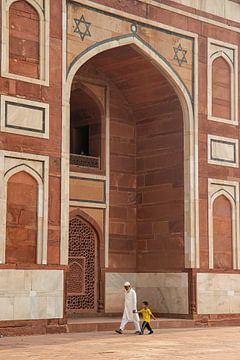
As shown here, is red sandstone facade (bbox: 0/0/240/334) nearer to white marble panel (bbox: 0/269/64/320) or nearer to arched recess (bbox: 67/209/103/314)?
arched recess (bbox: 67/209/103/314)

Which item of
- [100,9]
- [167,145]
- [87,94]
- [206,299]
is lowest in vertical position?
[206,299]

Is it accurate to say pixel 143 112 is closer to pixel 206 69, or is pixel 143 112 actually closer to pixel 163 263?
pixel 206 69

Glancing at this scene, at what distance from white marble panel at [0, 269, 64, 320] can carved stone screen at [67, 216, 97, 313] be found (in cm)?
222

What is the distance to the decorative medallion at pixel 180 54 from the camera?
51.3 ft

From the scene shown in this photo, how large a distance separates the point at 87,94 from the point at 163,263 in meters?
3.78

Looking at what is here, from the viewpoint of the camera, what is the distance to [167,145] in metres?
16.1

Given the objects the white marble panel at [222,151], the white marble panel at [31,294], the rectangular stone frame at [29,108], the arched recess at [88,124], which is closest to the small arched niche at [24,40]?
the rectangular stone frame at [29,108]

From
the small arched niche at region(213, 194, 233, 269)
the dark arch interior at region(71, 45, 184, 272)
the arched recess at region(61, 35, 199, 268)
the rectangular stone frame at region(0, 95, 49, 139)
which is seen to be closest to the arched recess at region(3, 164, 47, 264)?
the rectangular stone frame at region(0, 95, 49, 139)

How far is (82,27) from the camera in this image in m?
14.1

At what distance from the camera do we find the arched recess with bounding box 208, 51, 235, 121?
16.2 meters

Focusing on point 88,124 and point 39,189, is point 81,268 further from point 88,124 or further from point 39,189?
point 88,124

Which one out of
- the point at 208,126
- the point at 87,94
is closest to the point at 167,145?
the point at 208,126

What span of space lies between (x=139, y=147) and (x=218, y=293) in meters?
3.52

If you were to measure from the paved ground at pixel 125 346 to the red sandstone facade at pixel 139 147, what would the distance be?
131 centimetres
